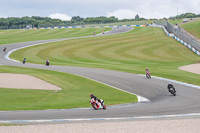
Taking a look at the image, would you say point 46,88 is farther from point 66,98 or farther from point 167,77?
point 167,77

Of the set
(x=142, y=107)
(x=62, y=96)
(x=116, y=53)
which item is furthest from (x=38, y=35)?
(x=142, y=107)

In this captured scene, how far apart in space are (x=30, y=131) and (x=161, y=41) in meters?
67.4

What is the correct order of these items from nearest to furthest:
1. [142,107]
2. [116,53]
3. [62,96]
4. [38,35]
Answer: [142,107], [62,96], [116,53], [38,35]

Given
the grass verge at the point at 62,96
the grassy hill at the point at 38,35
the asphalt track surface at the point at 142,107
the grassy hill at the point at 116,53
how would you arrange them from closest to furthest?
the asphalt track surface at the point at 142,107 < the grass verge at the point at 62,96 < the grassy hill at the point at 116,53 < the grassy hill at the point at 38,35

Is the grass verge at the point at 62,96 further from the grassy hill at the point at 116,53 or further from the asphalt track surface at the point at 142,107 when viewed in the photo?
the grassy hill at the point at 116,53

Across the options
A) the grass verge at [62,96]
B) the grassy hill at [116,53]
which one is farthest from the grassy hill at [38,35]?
the grass verge at [62,96]

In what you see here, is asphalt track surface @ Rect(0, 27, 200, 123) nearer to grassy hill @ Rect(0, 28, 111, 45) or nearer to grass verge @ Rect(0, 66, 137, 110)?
grass verge @ Rect(0, 66, 137, 110)

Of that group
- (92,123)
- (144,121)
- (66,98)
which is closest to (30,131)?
(92,123)

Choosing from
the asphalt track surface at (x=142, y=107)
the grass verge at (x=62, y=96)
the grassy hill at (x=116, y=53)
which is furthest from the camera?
the grassy hill at (x=116, y=53)

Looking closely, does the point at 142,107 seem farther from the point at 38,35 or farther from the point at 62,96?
the point at 38,35

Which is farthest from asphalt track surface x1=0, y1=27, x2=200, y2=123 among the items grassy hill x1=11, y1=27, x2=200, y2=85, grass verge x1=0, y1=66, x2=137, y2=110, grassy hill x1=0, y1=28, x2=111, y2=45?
grassy hill x1=0, y1=28, x2=111, y2=45

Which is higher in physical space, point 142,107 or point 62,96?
point 142,107

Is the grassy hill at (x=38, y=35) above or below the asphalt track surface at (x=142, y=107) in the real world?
above

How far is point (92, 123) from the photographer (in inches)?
606
